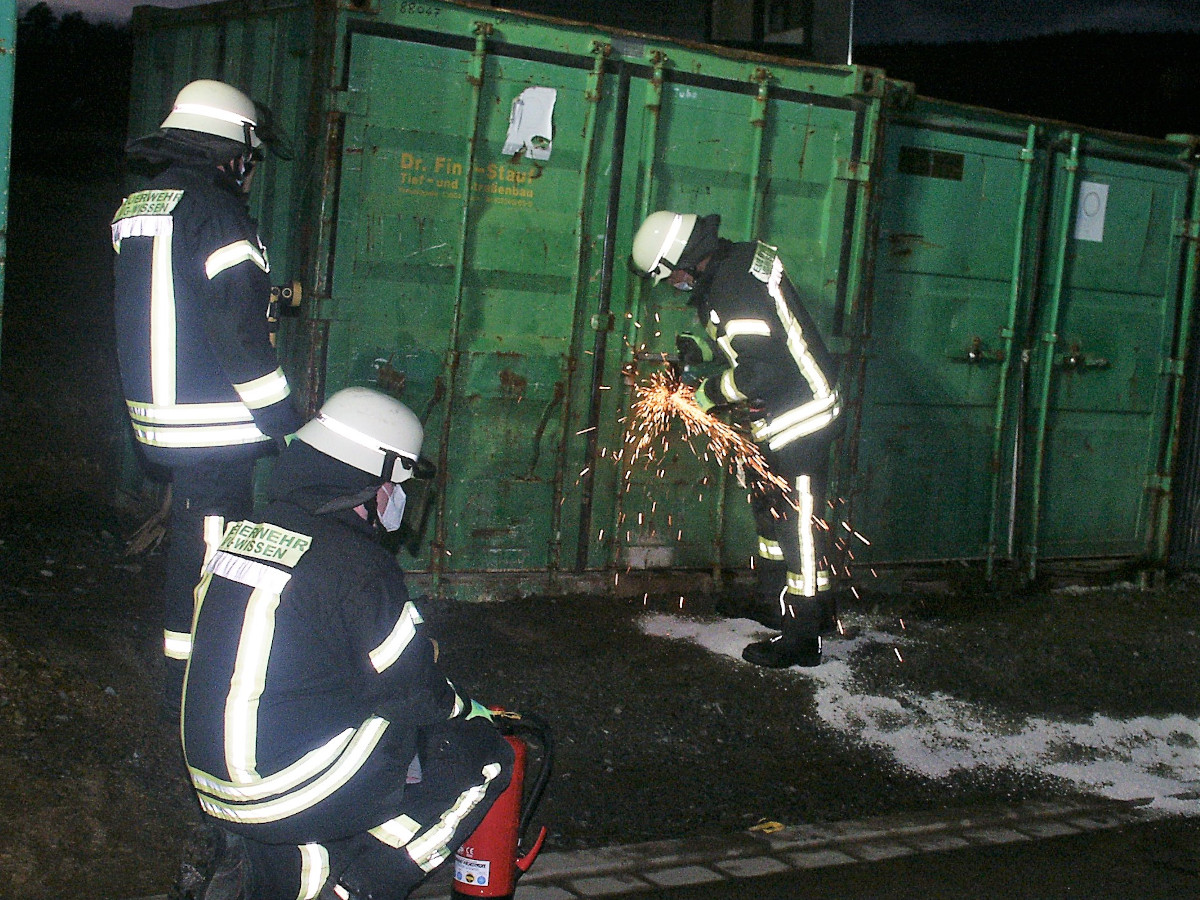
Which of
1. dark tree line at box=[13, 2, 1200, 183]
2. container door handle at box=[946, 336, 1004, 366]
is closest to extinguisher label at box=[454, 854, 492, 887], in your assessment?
container door handle at box=[946, 336, 1004, 366]

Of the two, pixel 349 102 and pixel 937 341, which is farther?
pixel 937 341

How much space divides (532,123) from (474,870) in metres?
3.53

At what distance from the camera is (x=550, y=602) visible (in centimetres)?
589

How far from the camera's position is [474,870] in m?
2.99

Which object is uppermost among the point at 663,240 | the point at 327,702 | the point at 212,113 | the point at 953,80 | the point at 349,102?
the point at 953,80

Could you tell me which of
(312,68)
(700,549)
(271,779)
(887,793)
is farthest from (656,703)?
(312,68)

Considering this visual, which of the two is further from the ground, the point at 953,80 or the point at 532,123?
the point at 953,80

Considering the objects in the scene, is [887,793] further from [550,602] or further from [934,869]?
[550,602]

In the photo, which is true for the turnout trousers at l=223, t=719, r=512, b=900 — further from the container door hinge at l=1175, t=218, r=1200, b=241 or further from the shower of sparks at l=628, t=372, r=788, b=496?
the container door hinge at l=1175, t=218, r=1200, b=241

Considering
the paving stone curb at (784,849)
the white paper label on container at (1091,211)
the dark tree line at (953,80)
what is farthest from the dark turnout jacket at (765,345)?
the dark tree line at (953,80)

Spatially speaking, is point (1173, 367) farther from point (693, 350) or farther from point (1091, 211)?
point (693, 350)

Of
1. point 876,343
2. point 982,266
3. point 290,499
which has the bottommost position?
point 290,499

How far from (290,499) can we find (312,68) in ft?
9.90

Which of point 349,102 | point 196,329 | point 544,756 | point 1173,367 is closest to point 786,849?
point 544,756
